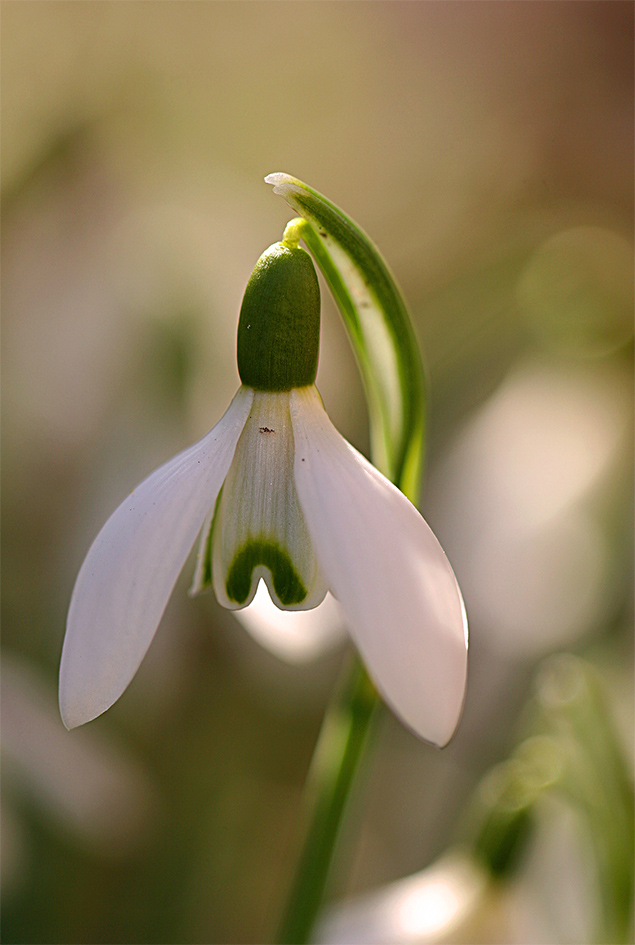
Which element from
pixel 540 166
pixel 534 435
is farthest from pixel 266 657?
pixel 540 166

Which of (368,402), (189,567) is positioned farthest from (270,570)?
(189,567)

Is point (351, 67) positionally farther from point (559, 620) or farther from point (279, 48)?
point (559, 620)

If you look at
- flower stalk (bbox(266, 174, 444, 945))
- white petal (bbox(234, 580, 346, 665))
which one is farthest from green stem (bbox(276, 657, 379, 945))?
white petal (bbox(234, 580, 346, 665))

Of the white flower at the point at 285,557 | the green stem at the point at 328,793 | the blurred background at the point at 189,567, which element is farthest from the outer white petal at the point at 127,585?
the blurred background at the point at 189,567

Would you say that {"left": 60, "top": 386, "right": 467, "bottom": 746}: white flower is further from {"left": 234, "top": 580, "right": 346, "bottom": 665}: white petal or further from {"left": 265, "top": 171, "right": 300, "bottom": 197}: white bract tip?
{"left": 234, "top": 580, "right": 346, "bottom": 665}: white petal

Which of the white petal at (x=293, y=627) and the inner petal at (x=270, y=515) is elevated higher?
the inner petal at (x=270, y=515)

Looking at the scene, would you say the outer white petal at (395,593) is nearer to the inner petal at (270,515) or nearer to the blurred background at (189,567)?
the inner petal at (270,515)

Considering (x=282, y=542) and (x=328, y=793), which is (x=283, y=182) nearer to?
(x=282, y=542)

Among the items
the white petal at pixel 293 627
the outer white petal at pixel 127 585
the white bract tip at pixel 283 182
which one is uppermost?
the white bract tip at pixel 283 182
